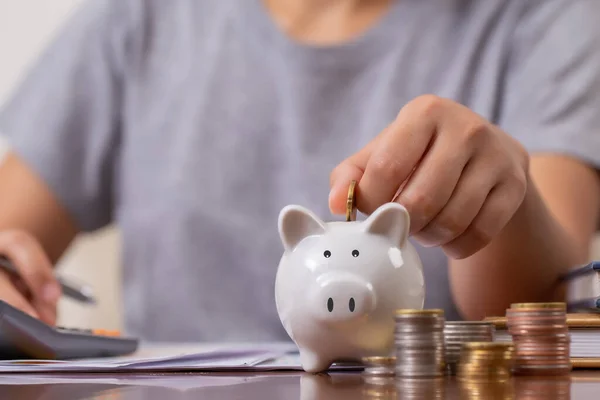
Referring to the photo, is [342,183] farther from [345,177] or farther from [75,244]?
[75,244]

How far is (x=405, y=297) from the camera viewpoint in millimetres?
457

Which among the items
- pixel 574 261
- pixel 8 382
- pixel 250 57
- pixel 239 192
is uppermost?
pixel 250 57

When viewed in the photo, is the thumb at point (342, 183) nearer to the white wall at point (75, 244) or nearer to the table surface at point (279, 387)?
the table surface at point (279, 387)

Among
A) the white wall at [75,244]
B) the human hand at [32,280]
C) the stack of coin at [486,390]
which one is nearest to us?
the stack of coin at [486,390]

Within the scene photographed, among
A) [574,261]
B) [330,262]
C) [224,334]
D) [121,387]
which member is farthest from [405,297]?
[224,334]

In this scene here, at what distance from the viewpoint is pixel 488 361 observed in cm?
41

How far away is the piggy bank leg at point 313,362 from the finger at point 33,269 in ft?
1.69

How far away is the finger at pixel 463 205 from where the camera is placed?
1.68 feet

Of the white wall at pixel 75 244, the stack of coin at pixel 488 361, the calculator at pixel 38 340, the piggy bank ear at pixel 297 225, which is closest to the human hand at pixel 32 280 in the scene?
the calculator at pixel 38 340

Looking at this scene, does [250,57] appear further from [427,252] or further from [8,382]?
[8,382]

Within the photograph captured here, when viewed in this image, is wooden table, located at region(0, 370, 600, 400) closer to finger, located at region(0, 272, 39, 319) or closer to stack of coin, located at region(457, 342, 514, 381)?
stack of coin, located at region(457, 342, 514, 381)

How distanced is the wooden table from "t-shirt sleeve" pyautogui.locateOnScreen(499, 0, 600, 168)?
0.62 metres

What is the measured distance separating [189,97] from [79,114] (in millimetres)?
225

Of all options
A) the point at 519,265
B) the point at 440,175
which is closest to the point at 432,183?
the point at 440,175
